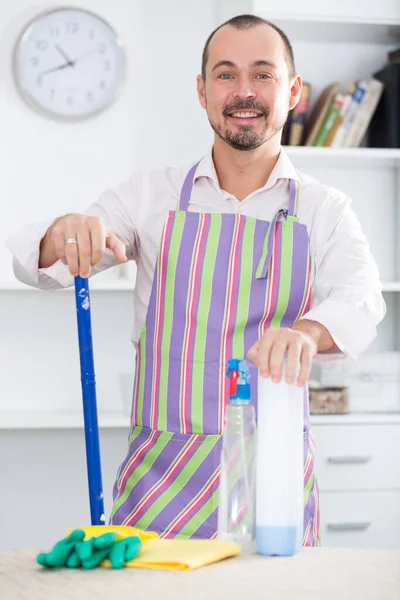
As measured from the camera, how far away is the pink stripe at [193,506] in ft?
5.49

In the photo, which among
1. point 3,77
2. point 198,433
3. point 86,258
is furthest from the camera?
point 3,77

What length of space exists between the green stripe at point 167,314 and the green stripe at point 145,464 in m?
0.03

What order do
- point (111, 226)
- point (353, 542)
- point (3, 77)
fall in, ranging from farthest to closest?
point (3, 77) < point (353, 542) < point (111, 226)

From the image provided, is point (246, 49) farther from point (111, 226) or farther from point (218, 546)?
point (218, 546)

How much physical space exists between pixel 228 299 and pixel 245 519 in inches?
24.5

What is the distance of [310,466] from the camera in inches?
70.1

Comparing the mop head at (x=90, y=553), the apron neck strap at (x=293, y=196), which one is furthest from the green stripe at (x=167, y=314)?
the mop head at (x=90, y=553)

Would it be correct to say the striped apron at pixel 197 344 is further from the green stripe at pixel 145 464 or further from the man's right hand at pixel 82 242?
the man's right hand at pixel 82 242

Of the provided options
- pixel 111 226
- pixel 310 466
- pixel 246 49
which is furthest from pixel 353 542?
pixel 246 49

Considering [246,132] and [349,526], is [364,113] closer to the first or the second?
[349,526]

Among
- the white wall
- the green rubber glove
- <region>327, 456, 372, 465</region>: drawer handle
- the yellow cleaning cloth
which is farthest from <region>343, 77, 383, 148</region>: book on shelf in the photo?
the green rubber glove

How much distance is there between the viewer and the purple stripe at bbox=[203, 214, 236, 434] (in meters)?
1.77

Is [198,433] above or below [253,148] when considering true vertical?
below

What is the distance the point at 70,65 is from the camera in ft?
11.0
